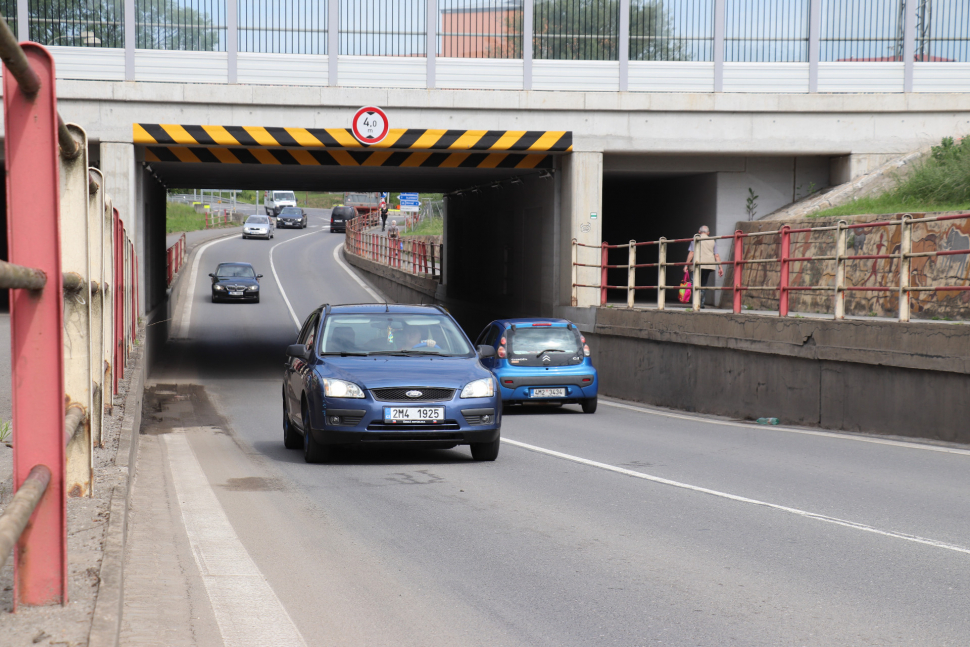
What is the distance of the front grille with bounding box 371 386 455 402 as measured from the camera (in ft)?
34.9

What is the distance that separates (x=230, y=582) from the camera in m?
6.03

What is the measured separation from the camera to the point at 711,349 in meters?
18.2

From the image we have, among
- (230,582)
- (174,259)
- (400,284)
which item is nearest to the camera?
(230,582)

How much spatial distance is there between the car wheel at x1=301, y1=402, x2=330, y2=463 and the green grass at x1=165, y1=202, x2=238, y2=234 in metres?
73.2

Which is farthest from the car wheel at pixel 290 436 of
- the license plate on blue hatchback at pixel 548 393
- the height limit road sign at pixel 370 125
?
the height limit road sign at pixel 370 125

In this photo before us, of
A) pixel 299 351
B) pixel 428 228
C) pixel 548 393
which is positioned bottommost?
pixel 548 393

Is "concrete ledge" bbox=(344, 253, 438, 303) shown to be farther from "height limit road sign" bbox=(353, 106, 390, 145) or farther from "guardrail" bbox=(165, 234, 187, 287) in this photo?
"height limit road sign" bbox=(353, 106, 390, 145)

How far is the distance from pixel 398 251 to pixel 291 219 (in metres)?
48.4

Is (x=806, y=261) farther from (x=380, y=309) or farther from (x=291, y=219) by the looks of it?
(x=291, y=219)

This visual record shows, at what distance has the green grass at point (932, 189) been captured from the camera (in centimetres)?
1988

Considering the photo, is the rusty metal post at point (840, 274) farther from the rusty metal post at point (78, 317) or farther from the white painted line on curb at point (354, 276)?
the white painted line on curb at point (354, 276)

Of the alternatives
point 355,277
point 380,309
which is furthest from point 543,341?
point 355,277

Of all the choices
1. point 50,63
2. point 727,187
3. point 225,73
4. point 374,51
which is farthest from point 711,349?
point 50,63

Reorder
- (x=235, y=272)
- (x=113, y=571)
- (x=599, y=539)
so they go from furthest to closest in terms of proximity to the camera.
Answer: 1. (x=235, y=272)
2. (x=599, y=539)
3. (x=113, y=571)
